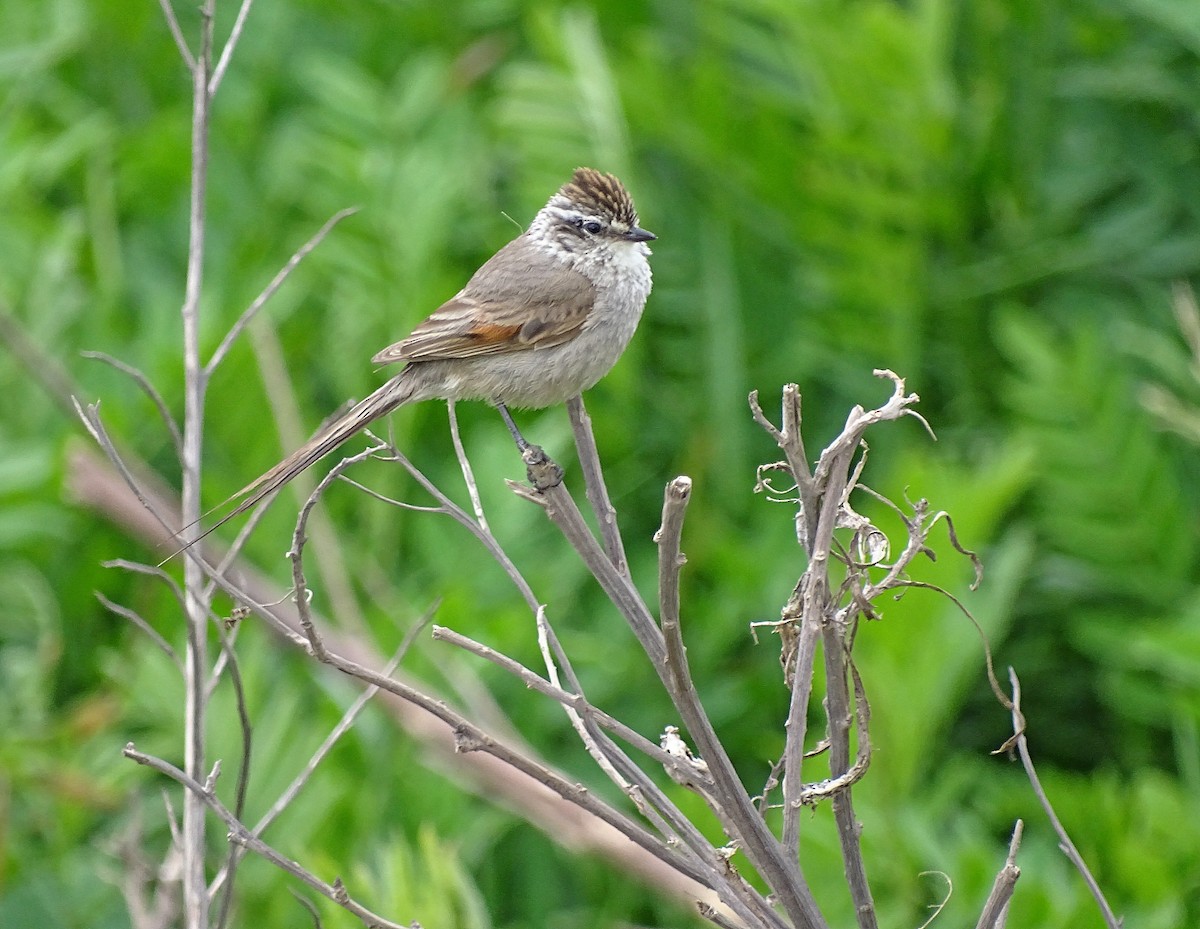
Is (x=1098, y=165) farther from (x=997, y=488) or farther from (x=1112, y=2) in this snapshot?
(x=997, y=488)

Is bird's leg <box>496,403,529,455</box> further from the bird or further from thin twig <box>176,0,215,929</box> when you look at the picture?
thin twig <box>176,0,215,929</box>

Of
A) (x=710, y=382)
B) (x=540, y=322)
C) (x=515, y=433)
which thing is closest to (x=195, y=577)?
(x=515, y=433)

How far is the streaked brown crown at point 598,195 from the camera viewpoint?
11.0 feet

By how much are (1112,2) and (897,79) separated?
2.52ft

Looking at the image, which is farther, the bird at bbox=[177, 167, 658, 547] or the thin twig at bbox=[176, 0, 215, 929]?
the bird at bbox=[177, 167, 658, 547]

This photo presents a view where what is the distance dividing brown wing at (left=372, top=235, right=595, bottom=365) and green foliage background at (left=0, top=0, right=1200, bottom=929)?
85cm

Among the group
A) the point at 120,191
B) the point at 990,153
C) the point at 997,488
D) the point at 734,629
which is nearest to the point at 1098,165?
the point at 990,153

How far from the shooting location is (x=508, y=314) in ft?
10.5

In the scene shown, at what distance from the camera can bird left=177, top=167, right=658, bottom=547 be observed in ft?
9.88

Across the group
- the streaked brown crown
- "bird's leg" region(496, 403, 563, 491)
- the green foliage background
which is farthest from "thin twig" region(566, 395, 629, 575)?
the green foliage background

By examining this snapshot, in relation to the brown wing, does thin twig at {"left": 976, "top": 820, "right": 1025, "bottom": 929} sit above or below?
below

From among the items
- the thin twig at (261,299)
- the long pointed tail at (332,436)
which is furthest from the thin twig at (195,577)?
the long pointed tail at (332,436)

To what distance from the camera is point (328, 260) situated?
14.9 ft

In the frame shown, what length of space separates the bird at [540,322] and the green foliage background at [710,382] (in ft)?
2.67
